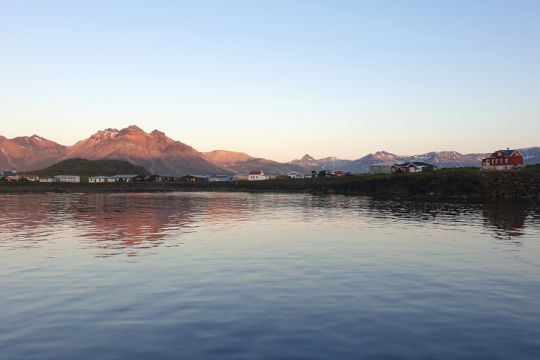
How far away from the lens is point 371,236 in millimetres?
48500

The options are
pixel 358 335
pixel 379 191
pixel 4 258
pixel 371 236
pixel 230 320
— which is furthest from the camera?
pixel 379 191

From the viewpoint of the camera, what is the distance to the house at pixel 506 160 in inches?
6841

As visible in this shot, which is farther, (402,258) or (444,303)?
(402,258)

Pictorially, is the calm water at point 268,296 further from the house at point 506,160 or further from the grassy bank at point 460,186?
the house at point 506,160

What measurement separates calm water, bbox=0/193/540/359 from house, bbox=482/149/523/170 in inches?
5566

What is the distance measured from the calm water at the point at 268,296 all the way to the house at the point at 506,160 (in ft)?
464

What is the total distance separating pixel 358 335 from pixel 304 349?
9.06ft

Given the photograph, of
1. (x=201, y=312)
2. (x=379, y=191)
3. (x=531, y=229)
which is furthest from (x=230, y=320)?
(x=379, y=191)

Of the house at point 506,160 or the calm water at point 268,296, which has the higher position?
the house at point 506,160

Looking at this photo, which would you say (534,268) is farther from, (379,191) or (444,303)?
(379,191)

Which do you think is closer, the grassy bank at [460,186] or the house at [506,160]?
the grassy bank at [460,186]

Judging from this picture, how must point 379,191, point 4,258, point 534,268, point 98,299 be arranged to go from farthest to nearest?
point 379,191, point 4,258, point 534,268, point 98,299

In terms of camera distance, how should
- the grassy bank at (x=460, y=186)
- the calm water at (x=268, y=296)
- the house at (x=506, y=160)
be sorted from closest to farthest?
the calm water at (x=268, y=296), the grassy bank at (x=460, y=186), the house at (x=506, y=160)

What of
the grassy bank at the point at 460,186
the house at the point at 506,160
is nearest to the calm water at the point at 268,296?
the grassy bank at the point at 460,186
